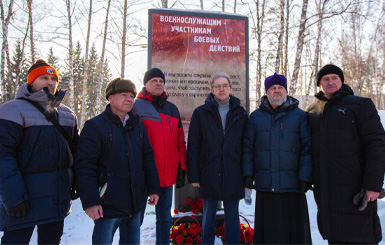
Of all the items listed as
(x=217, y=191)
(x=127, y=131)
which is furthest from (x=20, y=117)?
(x=217, y=191)

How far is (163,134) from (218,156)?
2.11 feet

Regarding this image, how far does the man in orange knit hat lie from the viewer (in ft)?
6.16

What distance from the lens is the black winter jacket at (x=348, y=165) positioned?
2104 mm

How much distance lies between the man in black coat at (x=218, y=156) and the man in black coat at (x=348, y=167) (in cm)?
78

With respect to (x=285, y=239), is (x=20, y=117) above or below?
above

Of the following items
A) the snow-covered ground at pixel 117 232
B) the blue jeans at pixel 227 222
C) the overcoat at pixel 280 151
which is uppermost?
the overcoat at pixel 280 151

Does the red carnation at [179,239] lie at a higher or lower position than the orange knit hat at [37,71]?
lower

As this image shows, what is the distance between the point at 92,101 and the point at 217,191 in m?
34.9

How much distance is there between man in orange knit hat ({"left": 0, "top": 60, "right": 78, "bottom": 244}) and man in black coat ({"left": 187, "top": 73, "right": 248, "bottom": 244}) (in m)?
1.27

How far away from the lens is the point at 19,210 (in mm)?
1886

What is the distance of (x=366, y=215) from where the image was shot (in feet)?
6.93

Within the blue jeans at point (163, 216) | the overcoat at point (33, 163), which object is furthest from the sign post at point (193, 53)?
the overcoat at point (33, 163)

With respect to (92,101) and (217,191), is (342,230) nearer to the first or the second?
(217,191)

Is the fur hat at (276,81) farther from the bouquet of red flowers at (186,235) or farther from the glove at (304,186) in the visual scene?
the bouquet of red flowers at (186,235)
